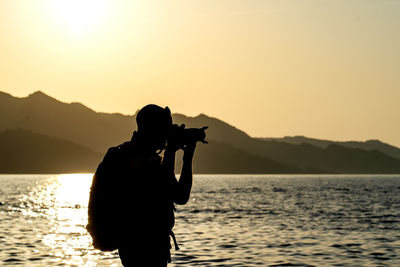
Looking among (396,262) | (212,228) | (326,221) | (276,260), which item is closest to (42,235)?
(212,228)

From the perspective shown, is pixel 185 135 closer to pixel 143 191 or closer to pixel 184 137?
pixel 184 137

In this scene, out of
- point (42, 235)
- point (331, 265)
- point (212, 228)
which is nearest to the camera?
point (331, 265)

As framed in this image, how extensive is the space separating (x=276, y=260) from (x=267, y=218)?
28974 millimetres

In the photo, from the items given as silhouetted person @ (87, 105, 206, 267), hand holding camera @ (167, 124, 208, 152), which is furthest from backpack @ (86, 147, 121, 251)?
hand holding camera @ (167, 124, 208, 152)

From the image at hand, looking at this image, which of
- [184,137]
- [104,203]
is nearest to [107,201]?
[104,203]

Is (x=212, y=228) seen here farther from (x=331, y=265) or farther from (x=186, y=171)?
(x=186, y=171)

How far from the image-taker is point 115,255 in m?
27.5

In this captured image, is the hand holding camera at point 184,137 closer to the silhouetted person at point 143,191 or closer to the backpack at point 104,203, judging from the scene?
the silhouetted person at point 143,191

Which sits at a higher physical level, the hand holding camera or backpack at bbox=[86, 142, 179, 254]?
the hand holding camera

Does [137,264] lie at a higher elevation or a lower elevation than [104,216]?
lower

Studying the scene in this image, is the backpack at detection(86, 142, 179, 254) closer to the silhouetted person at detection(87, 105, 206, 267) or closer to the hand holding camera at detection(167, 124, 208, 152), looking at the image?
the silhouetted person at detection(87, 105, 206, 267)

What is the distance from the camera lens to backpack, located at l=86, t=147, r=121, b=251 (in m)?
5.86

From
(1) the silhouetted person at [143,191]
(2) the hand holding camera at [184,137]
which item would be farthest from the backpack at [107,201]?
(2) the hand holding camera at [184,137]

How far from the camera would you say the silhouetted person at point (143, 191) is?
586cm
